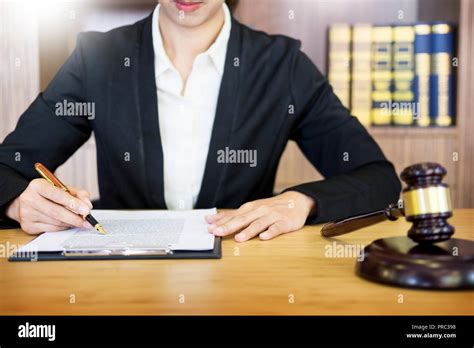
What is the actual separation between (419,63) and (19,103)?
1745 millimetres

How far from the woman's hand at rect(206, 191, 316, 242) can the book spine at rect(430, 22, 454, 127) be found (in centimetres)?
177

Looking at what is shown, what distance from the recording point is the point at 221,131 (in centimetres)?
181

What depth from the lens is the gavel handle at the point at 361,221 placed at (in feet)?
3.38

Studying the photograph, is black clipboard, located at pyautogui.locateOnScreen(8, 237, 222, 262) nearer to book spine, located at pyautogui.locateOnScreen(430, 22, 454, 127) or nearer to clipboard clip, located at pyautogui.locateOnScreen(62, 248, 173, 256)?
clipboard clip, located at pyautogui.locateOnScreen(62, 248, 173, 256)

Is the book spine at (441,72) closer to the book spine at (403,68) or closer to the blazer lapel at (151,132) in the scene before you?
the book spine at (403,68)

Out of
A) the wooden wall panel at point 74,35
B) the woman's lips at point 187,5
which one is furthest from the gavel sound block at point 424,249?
the wooden wall panel at point 74,35

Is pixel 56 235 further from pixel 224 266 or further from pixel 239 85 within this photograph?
pixel 239 85

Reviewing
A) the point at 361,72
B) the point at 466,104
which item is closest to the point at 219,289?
the point at 361,72

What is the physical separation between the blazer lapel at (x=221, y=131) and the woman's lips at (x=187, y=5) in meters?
0.16

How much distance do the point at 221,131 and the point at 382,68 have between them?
135 cm

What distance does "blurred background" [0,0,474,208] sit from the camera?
9.59 ft

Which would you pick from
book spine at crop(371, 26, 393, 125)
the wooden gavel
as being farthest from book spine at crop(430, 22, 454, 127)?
the wooden gavel

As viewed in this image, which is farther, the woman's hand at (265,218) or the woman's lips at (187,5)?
the woman's lips at (187,5)

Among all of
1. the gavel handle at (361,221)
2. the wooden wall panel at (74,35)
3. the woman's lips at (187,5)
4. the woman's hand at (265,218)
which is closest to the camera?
the gavel handle at (361,221)
